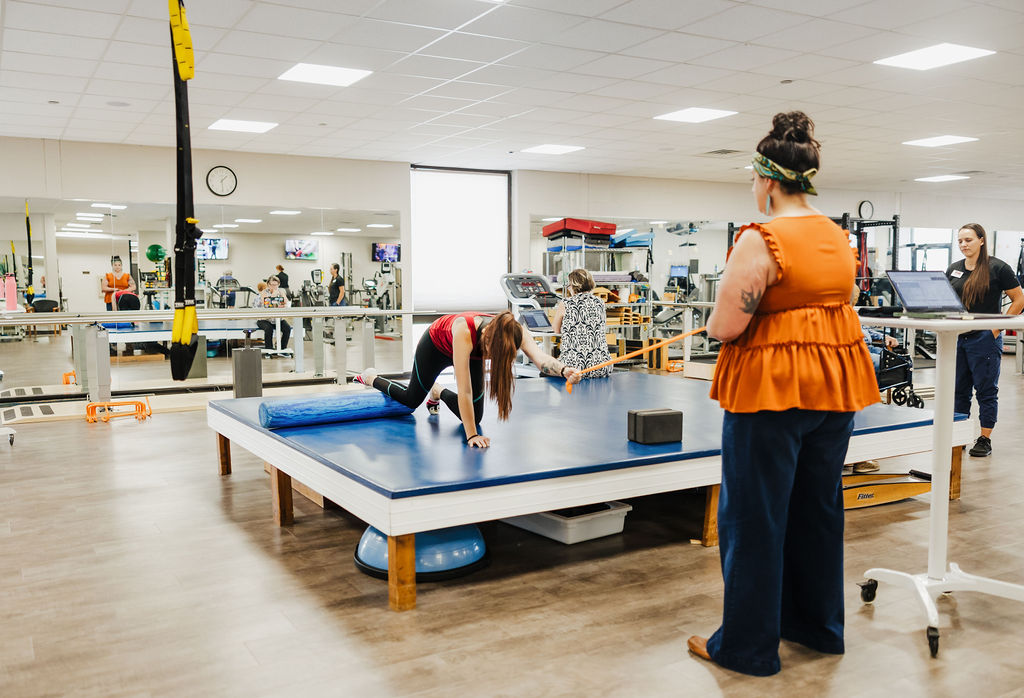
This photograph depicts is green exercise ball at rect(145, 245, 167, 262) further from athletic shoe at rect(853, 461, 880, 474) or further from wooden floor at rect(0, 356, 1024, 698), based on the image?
athletic shoe at rect(853, 461, 880, 474)

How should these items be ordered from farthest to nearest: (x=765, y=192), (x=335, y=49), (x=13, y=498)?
(x=335, y=49) < (x=13, y=498) < (x=765, y=192)

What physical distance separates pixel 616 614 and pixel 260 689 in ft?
3.82

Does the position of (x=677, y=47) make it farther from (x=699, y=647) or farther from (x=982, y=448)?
(x=699, y=647)

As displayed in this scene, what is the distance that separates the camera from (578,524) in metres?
3.35

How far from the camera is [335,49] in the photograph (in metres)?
5.18

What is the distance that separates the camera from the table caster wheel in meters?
2.71

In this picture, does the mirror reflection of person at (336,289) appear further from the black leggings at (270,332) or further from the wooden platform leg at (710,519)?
the wooden platform leg at (710,519)

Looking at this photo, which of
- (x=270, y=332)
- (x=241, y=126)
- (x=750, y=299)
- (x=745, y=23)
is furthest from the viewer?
(x=270, y=332)

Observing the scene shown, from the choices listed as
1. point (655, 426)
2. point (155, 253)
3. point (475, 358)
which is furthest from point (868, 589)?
point (155, 253)

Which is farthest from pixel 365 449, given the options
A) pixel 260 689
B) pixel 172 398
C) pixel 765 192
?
pixel 172 398

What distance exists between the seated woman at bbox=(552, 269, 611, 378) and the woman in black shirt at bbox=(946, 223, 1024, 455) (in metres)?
2.62

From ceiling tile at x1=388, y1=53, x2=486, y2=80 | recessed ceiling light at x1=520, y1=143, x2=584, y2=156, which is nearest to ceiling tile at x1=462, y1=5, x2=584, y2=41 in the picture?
ceiling tile at x1=388, y1=53, x2=486, y2=80

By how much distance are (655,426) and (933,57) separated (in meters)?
3.92

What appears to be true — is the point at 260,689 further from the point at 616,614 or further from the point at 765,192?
the point at 765,192
